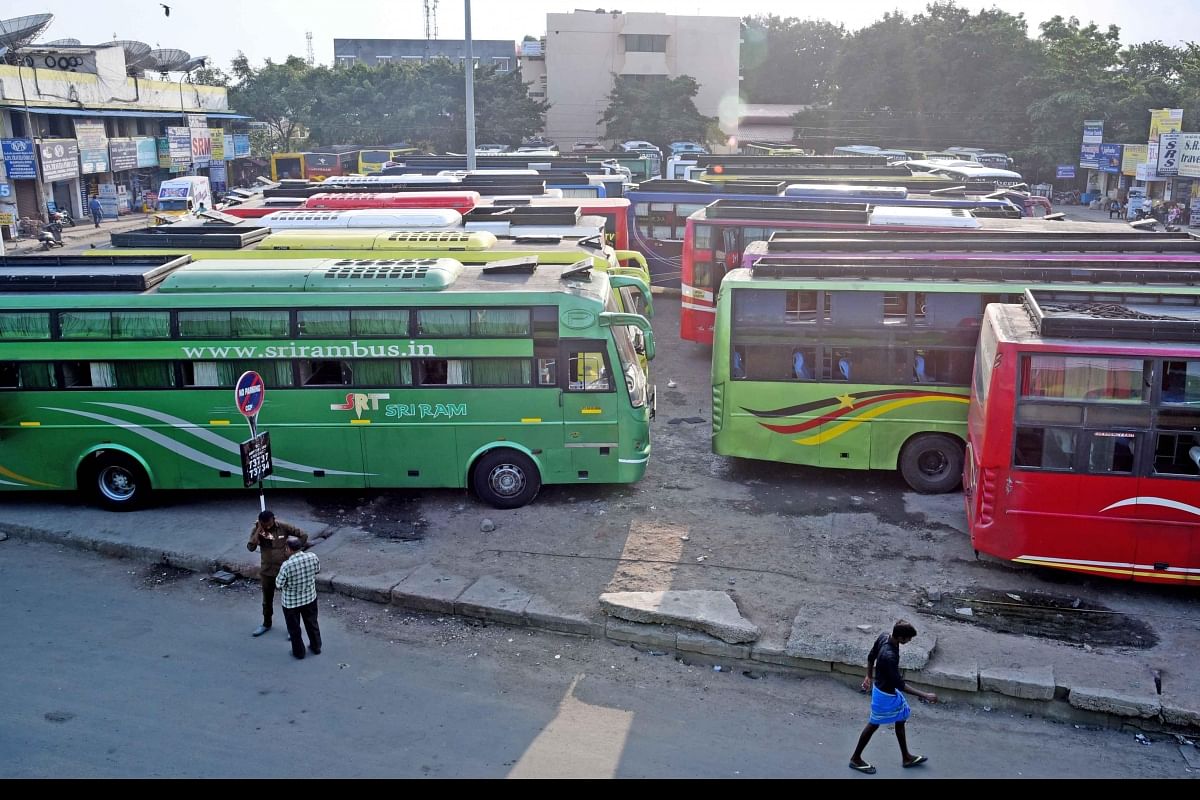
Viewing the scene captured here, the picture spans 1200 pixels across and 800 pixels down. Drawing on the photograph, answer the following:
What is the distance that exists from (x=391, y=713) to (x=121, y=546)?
196 inches

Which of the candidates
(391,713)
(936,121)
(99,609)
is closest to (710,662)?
(391,713)

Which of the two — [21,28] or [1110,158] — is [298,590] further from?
[1110,158]

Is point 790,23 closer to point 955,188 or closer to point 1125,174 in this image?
point 1125,174

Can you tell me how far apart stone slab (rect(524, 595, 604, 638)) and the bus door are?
2882 millimetres

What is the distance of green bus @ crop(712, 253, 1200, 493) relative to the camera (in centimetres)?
1294

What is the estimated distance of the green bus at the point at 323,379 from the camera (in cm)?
1238

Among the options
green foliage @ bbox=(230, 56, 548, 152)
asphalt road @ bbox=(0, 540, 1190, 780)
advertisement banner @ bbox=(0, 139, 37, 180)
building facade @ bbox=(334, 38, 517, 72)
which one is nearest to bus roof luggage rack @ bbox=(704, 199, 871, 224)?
asphalt road @ bbox=(0, 540, 1190, 780)

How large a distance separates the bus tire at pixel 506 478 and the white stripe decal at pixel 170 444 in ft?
7.31

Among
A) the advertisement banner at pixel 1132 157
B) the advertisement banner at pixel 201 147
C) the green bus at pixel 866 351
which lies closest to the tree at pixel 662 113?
the advertisement banner at pixel 201 147

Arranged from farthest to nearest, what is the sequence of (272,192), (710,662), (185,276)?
(272,192), (185,276), (710,662)

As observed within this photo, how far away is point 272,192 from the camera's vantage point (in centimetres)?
2778

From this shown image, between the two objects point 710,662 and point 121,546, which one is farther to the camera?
point 121,546

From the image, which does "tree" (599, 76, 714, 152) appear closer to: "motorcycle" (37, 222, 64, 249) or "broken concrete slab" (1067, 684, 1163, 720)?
"motorcycle" (37, 222, 64, 249)

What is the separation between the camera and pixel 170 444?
1270cm
